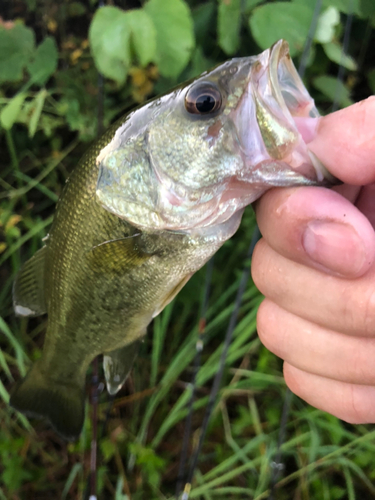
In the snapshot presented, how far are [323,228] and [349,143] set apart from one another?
0.39 feet

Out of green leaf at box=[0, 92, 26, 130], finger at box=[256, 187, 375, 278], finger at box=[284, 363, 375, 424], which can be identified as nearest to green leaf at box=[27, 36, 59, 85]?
green leaf at box=[0, 92, 26, 130]

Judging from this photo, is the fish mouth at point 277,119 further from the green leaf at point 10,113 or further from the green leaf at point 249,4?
the green leaf at point 10,113

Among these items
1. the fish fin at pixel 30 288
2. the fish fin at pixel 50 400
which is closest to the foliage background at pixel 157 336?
the fish fin at pixel 50 400

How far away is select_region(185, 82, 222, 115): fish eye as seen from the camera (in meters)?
0.56

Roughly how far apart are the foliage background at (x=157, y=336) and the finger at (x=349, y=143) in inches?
30.0

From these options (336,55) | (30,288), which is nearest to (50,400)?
(30,288)

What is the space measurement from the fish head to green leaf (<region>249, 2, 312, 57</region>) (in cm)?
62

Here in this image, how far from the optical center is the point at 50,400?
40.7 inches

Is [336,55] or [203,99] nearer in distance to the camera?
[203,99]

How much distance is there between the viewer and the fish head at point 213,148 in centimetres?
51

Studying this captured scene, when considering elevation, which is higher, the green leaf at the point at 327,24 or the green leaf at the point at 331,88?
the green leaf at the point at 327,24

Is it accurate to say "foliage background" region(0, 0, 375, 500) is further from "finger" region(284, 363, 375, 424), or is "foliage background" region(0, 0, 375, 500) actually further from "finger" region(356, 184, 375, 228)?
"finger" region(356, 184, 375, 228)

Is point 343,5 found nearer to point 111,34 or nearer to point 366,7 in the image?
point 366,7

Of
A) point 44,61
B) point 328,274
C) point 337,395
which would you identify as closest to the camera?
point 328,274
